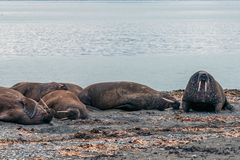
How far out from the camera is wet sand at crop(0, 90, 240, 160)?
9055 mm

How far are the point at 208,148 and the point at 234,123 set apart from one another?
3.35 m

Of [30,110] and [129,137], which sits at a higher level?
[30,110]

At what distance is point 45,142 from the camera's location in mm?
10070

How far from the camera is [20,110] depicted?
12086mm

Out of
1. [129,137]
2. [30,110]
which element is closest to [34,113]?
[30,110]

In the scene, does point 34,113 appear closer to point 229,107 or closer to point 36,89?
point 36,89

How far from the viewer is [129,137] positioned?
10.6m

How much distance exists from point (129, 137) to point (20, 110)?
2.57 m

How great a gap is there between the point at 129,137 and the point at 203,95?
4.27 meters

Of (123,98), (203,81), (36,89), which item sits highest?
(203,81)

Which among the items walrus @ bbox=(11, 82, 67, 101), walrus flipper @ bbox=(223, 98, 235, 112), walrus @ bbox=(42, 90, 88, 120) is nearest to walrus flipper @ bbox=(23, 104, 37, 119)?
walrus @ bbox=(42, 90, 88, 120)

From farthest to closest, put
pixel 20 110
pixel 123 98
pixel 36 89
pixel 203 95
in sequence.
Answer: pixel 123 98 → pixel 36 89 → pixel 203 95 → pixel 20 110

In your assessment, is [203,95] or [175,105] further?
[175,105]

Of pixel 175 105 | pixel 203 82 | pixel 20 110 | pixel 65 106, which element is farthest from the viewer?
pixel 175 105
